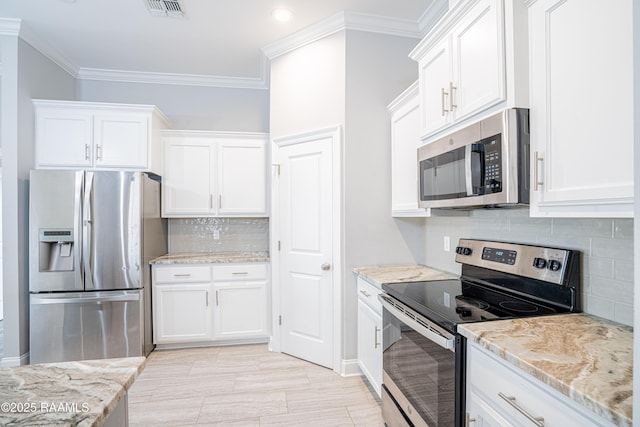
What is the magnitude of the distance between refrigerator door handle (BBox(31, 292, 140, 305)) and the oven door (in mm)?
2355

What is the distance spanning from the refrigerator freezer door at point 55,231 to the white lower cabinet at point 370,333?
8.10ft

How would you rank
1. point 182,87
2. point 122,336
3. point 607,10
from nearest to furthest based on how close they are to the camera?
point 607,10, point 122,336, point 182,87

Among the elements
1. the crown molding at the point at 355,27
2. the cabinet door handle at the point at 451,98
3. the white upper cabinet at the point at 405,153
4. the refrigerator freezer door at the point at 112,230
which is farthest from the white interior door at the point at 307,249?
the refrigerator freezer door at the point at 112,230

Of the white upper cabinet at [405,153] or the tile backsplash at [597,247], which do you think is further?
the white upper cabinet at [405,153]

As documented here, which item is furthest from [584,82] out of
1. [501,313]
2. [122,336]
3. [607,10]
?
[122,336]

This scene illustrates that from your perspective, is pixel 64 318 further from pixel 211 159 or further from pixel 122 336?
pixel 211 159

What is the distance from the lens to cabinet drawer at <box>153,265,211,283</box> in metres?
3.28

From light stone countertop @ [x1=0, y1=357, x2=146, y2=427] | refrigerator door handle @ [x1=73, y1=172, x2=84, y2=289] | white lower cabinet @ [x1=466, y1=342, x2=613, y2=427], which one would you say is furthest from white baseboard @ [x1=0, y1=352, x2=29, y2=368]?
white lower cabinet @ [x1=466, y1=342, x2=613, y2=427]

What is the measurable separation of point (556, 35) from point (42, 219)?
3773 mm

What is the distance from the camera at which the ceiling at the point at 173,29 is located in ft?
8.60

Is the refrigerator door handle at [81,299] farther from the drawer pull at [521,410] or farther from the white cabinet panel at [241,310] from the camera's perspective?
the drawer pull at [521,410]

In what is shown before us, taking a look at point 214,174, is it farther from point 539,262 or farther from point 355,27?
point 539,262

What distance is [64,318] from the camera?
2.90 meters

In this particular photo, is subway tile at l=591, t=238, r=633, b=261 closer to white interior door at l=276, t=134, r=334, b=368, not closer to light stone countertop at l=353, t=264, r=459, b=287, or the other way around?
light stone countertop at l=353, t=264, r=459, b=287
